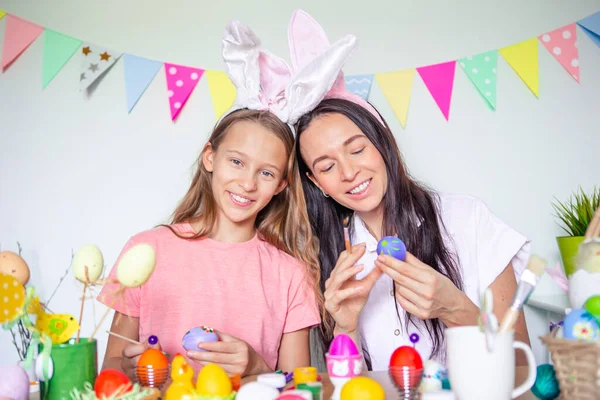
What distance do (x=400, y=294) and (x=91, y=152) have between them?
145cm

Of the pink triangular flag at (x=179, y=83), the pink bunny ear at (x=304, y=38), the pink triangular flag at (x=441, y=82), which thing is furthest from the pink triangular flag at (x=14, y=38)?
the pink triangular flag at (x=441, y=82)

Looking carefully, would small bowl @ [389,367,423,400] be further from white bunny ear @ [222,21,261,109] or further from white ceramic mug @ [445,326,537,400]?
white bunny ear @ [222,21,261,109]

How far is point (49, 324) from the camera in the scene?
2.76ft

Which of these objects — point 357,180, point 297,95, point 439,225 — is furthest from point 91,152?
point 439,225

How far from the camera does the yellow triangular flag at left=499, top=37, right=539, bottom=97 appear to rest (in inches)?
90.1

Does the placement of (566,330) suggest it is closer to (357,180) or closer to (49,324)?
(49,324)

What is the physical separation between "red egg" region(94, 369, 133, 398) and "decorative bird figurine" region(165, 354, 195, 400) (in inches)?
2.4

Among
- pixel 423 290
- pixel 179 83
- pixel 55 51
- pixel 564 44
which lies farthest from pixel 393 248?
pixel 55 51

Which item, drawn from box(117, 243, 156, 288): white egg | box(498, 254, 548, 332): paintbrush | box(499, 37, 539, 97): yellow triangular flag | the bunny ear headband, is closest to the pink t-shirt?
Answer: the bunny ear headband

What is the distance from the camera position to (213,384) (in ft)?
2.68

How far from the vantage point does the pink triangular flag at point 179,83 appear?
230cm

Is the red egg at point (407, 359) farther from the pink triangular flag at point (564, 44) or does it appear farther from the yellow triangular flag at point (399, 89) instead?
the pink triangular flag at point (564, 44)

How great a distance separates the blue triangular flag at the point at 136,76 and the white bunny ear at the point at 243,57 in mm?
765

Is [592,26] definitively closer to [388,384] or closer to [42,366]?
[388,384]
